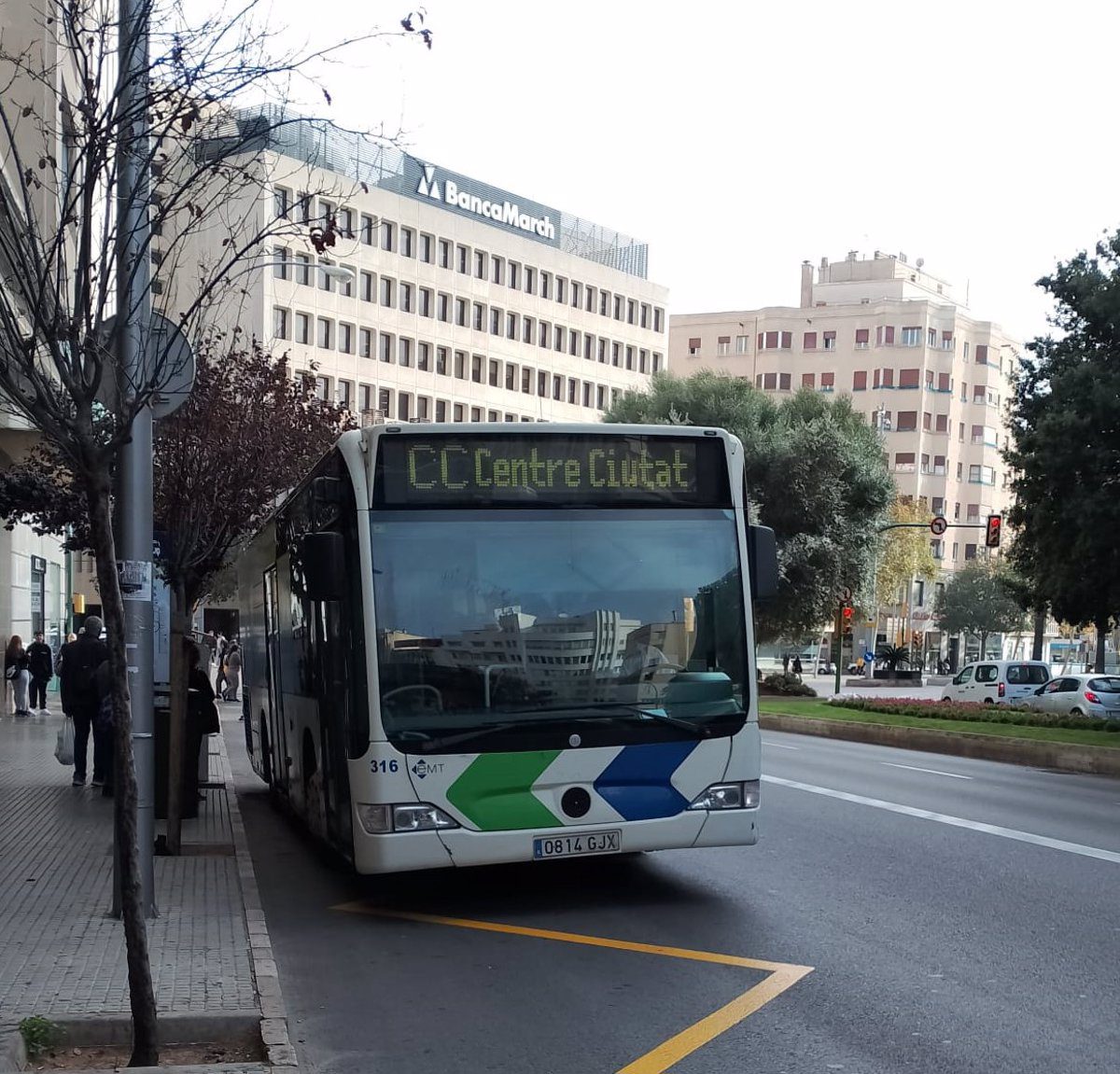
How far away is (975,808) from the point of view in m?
15.5

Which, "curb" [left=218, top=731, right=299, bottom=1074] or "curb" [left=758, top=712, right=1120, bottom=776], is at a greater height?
"curb" [left=218, top=731, right=299, bottom=1074]

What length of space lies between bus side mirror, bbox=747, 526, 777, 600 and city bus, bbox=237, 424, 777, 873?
0.02 m

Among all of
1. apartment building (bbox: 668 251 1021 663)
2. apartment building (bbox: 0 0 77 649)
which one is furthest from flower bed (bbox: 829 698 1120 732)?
apartment building (bbox: 668 251 1021 663)

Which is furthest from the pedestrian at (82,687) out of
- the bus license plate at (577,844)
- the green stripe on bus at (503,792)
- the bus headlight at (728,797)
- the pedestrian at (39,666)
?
the pedestrian at (39,666)

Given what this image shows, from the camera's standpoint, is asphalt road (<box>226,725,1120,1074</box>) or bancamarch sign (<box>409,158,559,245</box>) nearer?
asphalt road (<box>226,725,1120,1074</box>)

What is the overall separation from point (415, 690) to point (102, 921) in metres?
2.20

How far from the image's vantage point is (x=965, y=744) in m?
27.3

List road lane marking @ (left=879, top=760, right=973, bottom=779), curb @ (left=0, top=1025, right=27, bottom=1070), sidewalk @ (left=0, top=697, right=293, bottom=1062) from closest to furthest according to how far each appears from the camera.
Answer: curb @ (left=0, top=1025, right=27, bottom=1070) < sidewalk @ (left=0, top=697, right=293, bottom=1062) < road lane marking @ (left=879, top=760, right=973, bottom=779)

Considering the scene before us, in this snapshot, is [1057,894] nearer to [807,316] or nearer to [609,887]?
[609,887]

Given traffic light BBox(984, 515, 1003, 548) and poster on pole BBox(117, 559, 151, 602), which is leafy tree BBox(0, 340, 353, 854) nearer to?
poster on pole BBox(117, 559, 151, 602)

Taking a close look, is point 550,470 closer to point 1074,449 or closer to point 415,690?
point 415,690

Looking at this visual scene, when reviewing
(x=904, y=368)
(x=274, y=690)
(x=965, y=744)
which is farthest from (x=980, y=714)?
(x=904, y=368)

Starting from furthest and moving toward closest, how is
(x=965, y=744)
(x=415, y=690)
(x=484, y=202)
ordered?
(x=484, y=202), (x=965, y=744), (x=415, y=690)

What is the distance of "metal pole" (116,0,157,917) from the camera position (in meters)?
7.47
